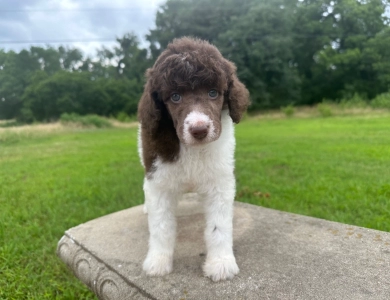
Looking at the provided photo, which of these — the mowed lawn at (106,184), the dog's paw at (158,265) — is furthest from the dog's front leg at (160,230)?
the mowed lawn at (106,184)

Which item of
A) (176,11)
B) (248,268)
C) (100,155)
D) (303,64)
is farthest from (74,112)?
(303,64)

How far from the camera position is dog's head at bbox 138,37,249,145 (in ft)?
5.09

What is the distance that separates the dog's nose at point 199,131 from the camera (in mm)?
1502

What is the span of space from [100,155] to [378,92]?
13.2 ft

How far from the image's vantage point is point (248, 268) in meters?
2.03

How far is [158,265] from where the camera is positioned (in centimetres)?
200

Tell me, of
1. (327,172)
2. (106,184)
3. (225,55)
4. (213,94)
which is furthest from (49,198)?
(327,172)

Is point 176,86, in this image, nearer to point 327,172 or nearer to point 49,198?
point 49,198

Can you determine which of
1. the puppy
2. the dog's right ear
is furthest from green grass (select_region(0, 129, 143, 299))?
the dog's right ear

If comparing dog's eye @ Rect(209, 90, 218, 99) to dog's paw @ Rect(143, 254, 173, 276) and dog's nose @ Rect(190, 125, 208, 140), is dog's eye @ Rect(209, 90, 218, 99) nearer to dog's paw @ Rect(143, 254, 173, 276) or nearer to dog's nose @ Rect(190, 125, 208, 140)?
dog's nose @ Rect(190, 125, 208, 140)

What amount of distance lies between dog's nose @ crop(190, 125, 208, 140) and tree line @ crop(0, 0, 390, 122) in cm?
163

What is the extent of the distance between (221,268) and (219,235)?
0.19 m

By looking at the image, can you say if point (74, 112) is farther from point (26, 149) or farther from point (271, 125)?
point (271, 125)

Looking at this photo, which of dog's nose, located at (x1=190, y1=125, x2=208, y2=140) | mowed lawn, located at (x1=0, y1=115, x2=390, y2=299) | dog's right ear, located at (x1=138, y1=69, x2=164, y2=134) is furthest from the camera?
mowed lawn, located at (x1=0, y1=115, x2=390, y2=299)
